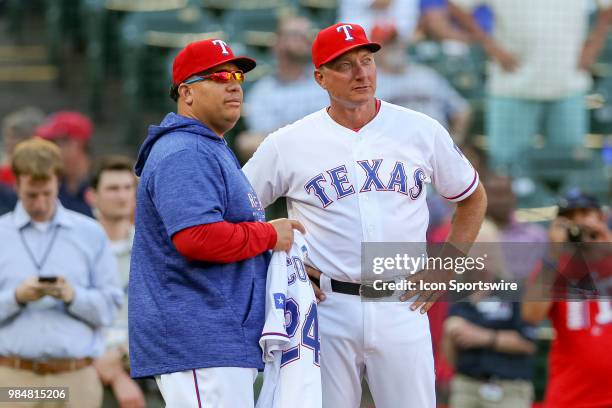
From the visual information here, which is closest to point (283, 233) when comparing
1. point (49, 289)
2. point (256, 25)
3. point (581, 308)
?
point (49, 289)

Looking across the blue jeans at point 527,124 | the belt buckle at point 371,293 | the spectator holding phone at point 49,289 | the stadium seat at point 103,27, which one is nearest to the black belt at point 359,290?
the belt buckle at point 371,293

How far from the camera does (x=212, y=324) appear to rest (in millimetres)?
3660

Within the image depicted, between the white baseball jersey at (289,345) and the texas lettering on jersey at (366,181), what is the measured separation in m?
0.34

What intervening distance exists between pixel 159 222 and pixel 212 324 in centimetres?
36

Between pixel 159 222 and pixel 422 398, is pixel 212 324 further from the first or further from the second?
pixel 422 398

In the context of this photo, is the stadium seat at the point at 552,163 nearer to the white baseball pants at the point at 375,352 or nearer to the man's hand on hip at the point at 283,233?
the white baseball pants at the point at 375,352

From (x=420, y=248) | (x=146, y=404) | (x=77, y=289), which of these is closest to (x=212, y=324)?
(x=420, y=248)

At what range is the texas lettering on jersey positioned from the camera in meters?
4.19

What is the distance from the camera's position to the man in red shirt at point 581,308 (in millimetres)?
5332

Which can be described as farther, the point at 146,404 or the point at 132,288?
the point at 146,404

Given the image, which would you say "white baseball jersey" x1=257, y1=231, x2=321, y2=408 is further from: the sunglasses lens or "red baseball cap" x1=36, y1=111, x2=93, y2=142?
"red baseball cap" x1=36, y1=111, x2=93, y2=142

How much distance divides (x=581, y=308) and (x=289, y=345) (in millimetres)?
2080

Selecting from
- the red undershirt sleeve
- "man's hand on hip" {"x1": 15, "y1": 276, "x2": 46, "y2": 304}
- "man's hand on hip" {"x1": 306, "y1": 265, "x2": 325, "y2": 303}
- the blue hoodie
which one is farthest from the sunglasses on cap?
"man's hand on hip" {"x1": 15, "y1": 276, "x2": 46, "y2": 304}

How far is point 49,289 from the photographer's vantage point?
5.30 metres
